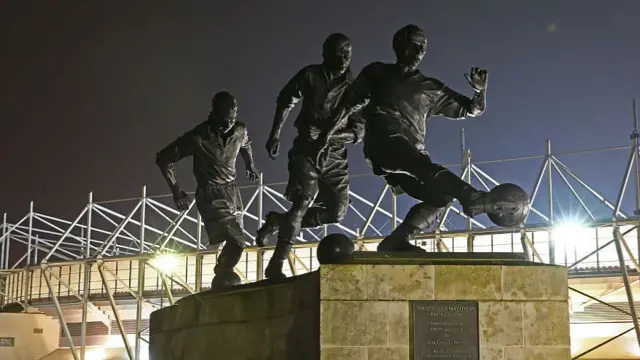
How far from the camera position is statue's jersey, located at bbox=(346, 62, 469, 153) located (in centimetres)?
765

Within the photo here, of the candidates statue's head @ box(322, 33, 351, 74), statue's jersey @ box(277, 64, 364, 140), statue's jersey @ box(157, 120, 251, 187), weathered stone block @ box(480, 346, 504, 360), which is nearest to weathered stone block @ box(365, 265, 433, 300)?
weathered stone block @ box(480, 346, 504, 360)

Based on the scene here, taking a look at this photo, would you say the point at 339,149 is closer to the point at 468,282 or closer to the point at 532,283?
the point at 468,282

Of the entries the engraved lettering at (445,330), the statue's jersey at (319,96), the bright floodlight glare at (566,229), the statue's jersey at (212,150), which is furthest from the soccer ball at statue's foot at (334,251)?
the bright floodlight glare at (566,229)

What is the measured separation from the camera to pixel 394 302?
261 inches

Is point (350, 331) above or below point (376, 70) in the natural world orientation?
below

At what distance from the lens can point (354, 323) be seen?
21.6 feet

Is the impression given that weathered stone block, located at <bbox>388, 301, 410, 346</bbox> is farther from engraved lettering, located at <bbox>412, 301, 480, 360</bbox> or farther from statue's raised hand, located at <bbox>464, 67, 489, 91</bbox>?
statue's raised hand, located at <bbox>464, 67, 489, 91</bbox>

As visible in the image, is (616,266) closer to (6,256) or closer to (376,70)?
(376,70)

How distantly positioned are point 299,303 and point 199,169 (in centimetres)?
320

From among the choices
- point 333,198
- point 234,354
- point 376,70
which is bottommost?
point 234,354

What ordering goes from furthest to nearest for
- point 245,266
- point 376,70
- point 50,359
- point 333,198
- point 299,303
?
point 50,359
point 245,266
point 333,198
point 376,70
point 299,303

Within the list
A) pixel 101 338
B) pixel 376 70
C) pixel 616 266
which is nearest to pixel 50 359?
pixel 101 338

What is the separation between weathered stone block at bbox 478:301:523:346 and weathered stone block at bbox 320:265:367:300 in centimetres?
83

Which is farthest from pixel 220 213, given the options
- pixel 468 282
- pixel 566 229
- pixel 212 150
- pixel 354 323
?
pixel 566 229
